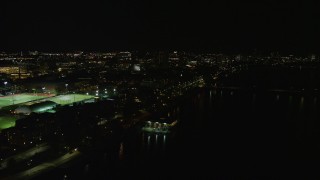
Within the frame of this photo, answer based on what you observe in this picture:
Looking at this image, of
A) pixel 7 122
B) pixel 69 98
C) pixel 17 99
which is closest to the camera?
pixel 7 122

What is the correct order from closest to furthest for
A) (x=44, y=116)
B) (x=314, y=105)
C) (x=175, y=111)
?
1. (x=44, y=116)
2. (x=175, y=111)
3. (x=314, y=105)

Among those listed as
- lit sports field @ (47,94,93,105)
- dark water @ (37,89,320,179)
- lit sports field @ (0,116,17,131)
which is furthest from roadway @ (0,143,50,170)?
lit sports field @ (47,94,93,105)

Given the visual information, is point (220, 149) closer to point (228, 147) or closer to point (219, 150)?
point (219, 150)

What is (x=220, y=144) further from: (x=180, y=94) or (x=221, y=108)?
(x=180, y=94)

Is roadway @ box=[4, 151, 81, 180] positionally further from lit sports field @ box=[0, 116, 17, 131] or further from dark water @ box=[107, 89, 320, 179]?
lit sports field @ box=[0, 116, 17, 131]

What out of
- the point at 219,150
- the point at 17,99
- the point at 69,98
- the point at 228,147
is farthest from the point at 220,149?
the point at 17,99

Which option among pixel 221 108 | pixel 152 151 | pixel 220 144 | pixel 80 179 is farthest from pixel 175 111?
pixel 80 179
